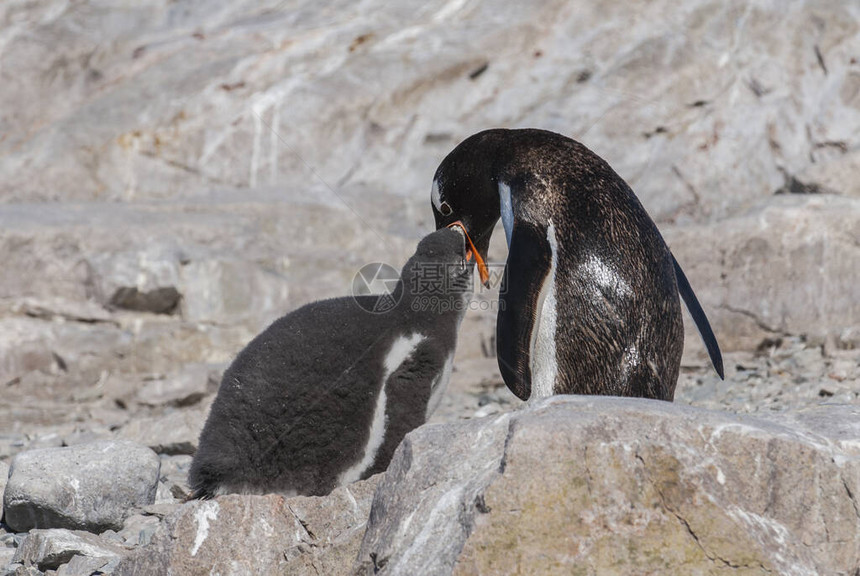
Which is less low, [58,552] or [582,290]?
[582,290]

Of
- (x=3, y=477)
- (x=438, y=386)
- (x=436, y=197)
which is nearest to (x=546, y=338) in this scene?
(x=438, y=386)

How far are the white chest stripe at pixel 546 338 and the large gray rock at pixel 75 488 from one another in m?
1.70

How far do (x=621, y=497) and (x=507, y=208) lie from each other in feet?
5.46

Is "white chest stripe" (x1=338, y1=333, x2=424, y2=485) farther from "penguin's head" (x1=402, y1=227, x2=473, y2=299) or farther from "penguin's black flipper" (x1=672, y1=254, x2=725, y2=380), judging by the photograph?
"penguin's black flipper" (x1=672, y1=254, x2=725, y2=380)

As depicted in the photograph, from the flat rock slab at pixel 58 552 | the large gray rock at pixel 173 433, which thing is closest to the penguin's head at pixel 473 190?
the flat rock slab at pixel 58 552

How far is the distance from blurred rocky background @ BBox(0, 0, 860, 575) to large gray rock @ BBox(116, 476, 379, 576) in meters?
1.87

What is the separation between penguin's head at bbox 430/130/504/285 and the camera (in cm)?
400

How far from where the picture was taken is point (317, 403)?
11.9ft

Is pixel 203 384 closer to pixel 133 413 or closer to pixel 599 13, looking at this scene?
pixel 133 413

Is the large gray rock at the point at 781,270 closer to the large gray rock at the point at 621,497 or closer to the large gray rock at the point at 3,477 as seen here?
the large gray rock at the point at 3,477

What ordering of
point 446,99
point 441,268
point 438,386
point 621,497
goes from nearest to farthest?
point 621,497
point 438,386
point 441,268
point 446,99

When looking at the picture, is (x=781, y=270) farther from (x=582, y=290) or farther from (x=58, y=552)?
(x=58, y=552)

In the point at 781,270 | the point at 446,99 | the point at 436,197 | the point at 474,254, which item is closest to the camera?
the point at 474,254

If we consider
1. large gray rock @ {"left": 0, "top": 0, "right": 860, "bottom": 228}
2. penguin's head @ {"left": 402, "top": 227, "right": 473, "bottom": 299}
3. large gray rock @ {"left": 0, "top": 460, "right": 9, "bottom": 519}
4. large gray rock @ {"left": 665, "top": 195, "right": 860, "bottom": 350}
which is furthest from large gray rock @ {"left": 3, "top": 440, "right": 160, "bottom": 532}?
large gray rock @ {"left": 0, "top": 0, "right": 860, "bottom": 228}
